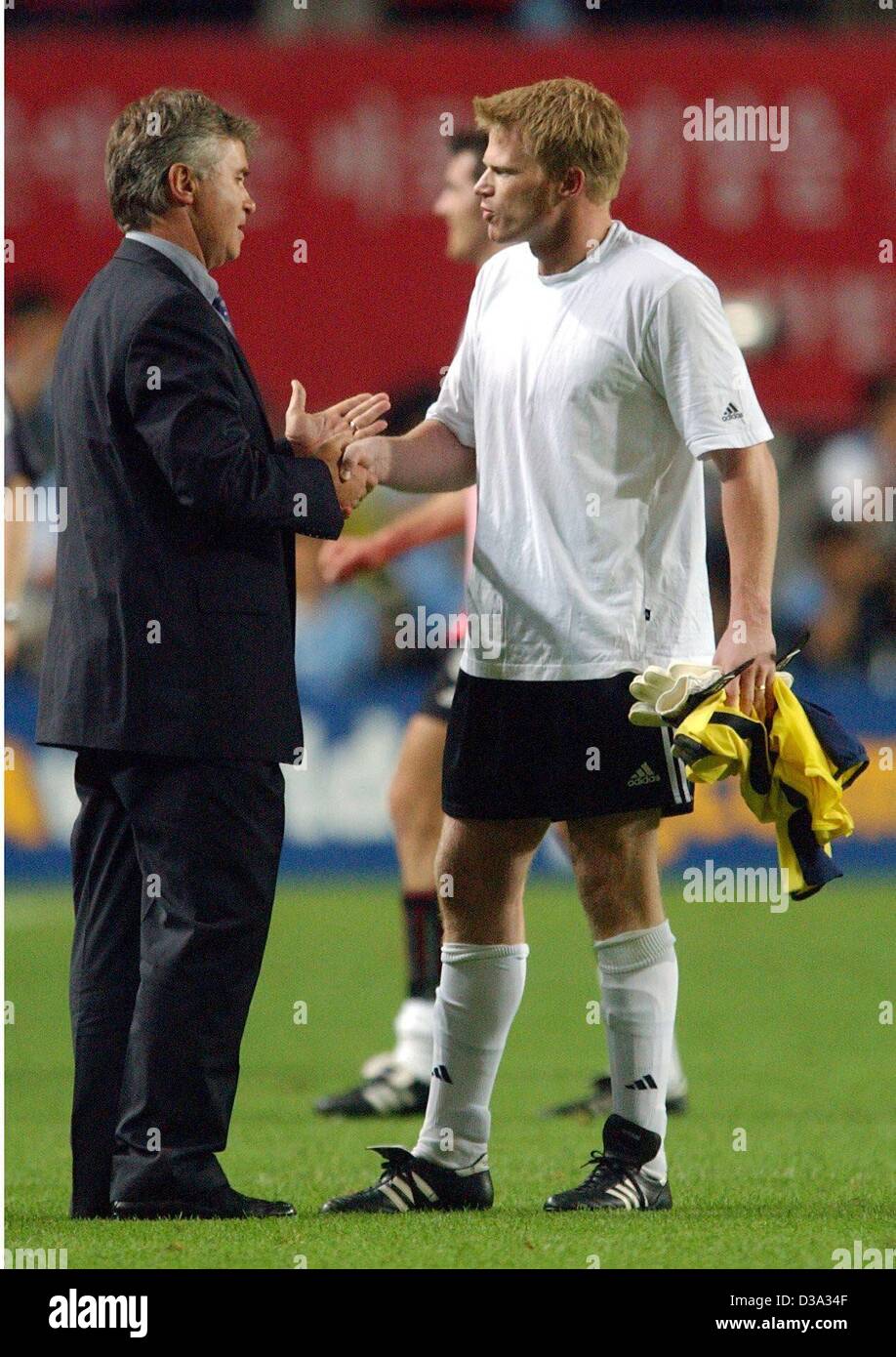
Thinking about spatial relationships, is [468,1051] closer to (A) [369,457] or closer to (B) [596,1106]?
(A) [369,457]

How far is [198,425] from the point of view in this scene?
150 inches

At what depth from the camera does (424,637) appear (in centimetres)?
1117

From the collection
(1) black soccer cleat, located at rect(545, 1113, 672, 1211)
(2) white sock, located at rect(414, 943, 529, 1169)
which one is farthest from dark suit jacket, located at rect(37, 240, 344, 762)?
(1) black soccer cleat, located at rect(545, 1113, 672, 1211)

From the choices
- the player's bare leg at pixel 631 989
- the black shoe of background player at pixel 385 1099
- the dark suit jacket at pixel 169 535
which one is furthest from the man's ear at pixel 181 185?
the black shoe of background player at pixel 385 1099

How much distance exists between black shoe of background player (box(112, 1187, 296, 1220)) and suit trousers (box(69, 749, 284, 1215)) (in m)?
0.02

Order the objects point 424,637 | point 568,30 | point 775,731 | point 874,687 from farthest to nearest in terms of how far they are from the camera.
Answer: point 568,30, point 874,687, point 424,637, point 775,731

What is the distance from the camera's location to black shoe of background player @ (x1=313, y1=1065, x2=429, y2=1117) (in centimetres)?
569

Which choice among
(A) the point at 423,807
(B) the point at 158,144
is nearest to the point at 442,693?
(A) the point at 423,807

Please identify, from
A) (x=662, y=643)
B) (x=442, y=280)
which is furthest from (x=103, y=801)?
(x=442, y=280)

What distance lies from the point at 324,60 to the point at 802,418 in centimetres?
342

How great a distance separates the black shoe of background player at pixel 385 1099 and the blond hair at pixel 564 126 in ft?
8.32

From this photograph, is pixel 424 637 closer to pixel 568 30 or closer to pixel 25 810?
pixel 25 810

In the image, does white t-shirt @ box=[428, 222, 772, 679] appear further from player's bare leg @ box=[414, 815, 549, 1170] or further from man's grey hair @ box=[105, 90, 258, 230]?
man's grey hair @ box=[105, 90, 258, 230]

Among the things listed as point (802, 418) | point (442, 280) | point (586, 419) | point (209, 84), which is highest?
point (209, 84)
